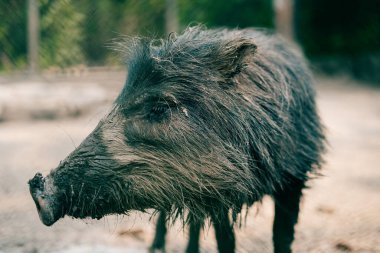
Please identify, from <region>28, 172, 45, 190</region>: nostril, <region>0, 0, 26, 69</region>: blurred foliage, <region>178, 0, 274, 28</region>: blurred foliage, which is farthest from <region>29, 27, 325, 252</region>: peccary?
<region>178, 0, 274, 28</region>: blurred foliage

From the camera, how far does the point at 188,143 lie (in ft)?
8.30

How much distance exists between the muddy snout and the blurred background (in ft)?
2.57

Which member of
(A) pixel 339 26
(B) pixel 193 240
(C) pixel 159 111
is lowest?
(B) pixel 193 240

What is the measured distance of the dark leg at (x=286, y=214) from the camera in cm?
311

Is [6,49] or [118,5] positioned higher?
[118,5]

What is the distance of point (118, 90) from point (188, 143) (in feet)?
4.10

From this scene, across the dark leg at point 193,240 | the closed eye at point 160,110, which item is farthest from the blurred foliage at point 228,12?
the closed eye at point 160,110

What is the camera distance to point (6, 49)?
322 inches

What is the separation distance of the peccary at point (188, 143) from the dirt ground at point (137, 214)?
36 centimetres

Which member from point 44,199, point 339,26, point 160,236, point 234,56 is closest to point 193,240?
point 160,236

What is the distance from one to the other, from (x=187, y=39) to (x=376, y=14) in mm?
9087

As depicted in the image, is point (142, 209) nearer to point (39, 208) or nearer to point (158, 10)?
point (39, 208)

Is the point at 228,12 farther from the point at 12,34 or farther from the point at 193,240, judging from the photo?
the point at 193,240

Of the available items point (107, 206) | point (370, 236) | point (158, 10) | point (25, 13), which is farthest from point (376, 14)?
point (107, 206)
